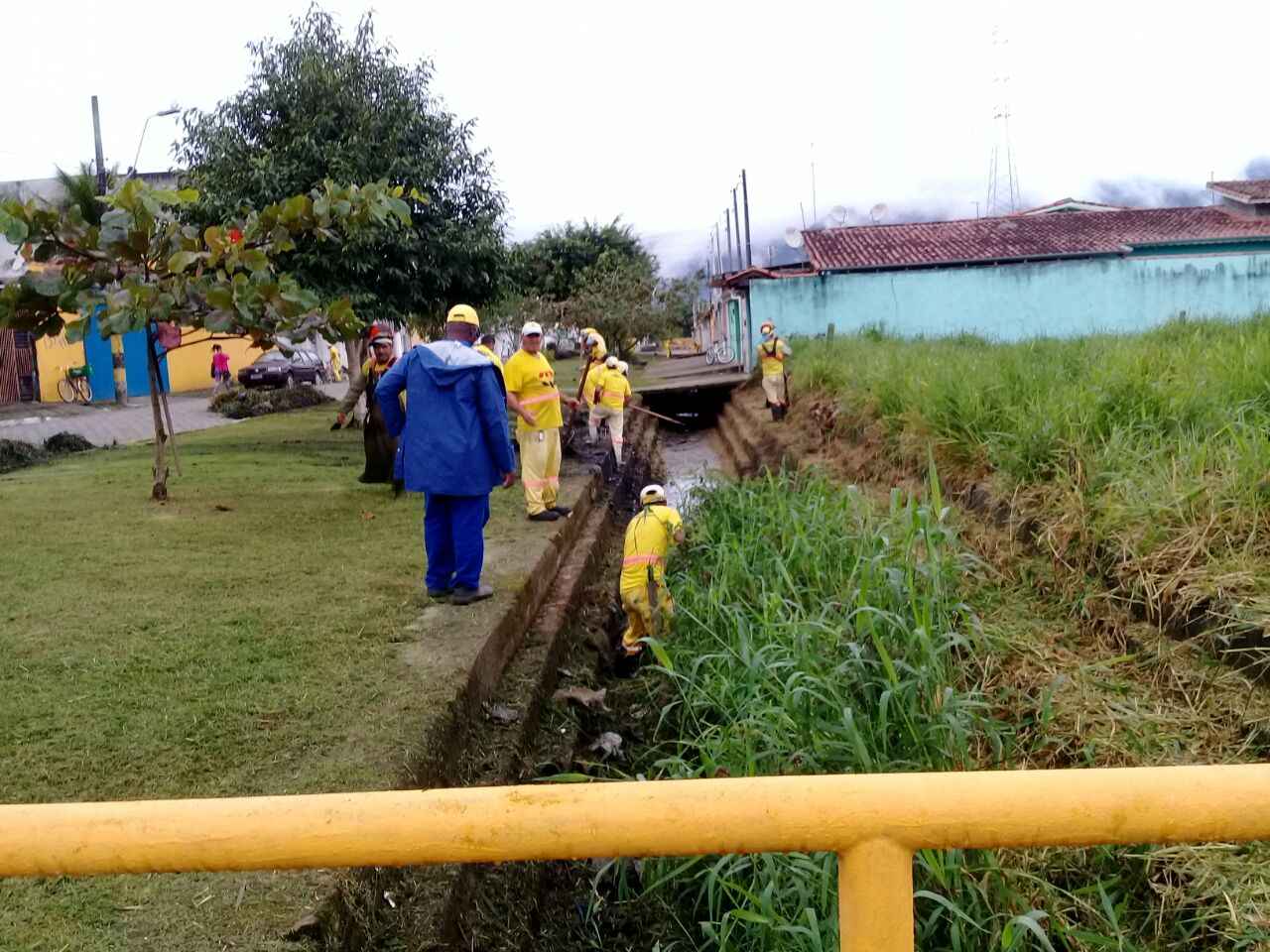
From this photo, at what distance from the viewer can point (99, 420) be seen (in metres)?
21.6

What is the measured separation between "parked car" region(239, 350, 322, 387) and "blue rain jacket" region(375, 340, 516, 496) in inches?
918

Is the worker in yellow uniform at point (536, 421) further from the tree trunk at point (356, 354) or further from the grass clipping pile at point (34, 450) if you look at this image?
the tree trunk at point (356, 354)

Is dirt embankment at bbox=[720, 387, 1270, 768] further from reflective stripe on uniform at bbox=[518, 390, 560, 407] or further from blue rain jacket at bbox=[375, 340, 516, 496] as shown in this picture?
reflective stripe on uniform at bbox=[518, 390, 560, 407]

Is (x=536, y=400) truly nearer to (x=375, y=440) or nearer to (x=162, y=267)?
(x=375, y=440)

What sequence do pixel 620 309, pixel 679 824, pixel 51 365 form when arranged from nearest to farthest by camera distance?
1. pixel 679 824
2. pixel 51 365
3. pixel 620 309

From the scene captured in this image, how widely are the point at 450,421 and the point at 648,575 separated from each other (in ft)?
5.64

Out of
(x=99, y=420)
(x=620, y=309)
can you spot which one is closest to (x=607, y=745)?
(x=99, y=420)

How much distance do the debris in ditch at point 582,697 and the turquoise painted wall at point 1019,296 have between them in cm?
1824

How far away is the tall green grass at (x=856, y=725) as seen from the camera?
3139 mm

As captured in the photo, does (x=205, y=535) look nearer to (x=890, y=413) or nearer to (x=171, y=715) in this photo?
(x=171, y=715)

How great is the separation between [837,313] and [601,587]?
17.7m

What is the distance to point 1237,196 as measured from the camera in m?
32.3

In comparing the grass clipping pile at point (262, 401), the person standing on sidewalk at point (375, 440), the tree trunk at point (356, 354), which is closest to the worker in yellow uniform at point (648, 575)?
the person standing on sidewalk at point (375, 440)

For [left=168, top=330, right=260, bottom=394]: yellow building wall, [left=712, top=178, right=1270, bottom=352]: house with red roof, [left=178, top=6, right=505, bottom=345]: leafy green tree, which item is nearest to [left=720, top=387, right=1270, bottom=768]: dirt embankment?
[left=178, top=6, right=505, bottom=345]: leafy green tree
